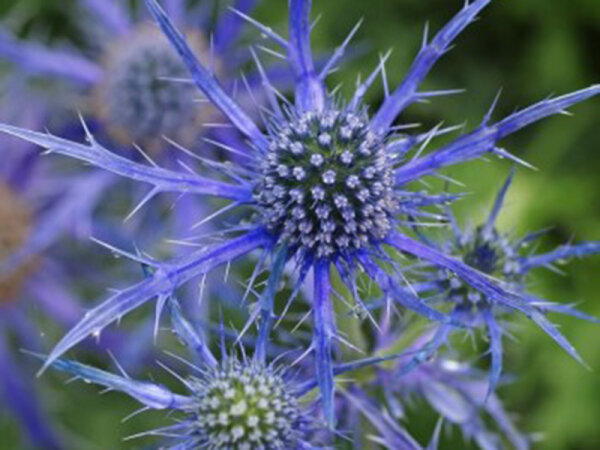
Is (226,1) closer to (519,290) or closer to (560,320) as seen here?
(560,320)

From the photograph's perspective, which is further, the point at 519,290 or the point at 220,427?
the point at 519,290

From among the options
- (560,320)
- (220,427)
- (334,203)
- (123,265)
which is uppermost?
(334,203)

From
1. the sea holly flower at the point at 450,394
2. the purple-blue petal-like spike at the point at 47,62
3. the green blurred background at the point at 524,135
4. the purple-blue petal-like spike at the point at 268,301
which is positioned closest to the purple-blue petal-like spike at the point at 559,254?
the sea holly flower at the point at 450,394

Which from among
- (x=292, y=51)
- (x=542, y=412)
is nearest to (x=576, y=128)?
(x=542, y=412)

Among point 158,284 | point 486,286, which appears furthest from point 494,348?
point 158,284

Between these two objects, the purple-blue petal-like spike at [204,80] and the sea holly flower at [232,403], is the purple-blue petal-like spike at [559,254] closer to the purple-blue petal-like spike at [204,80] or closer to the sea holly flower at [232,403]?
the sea holly flower at [232,403]
